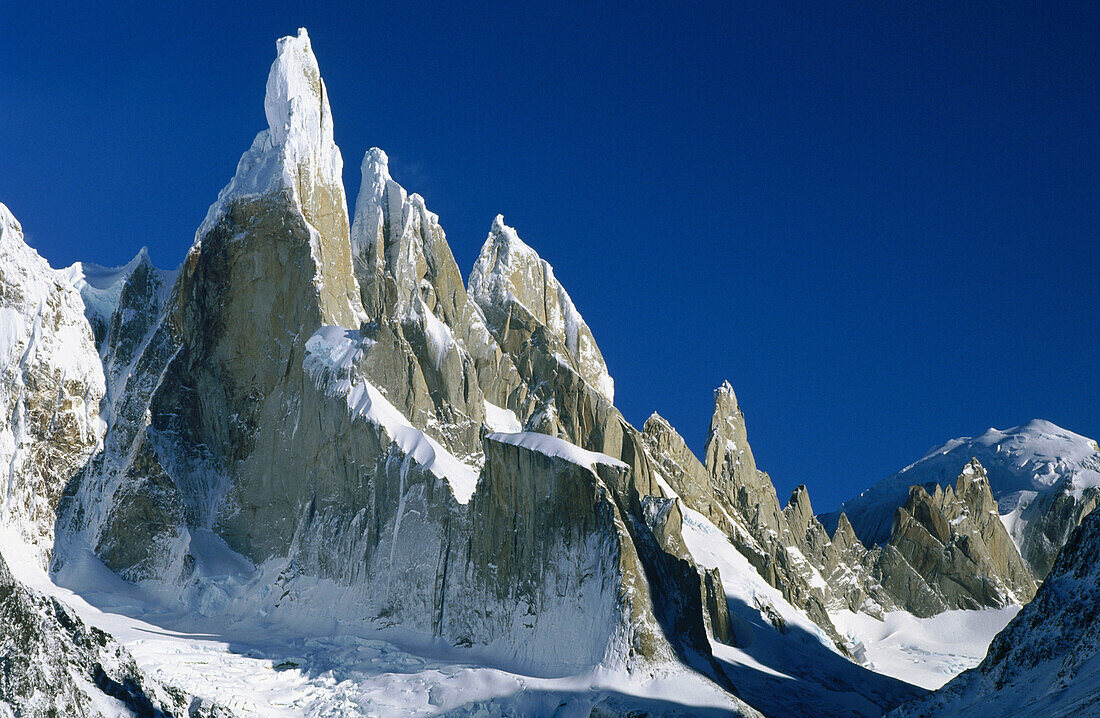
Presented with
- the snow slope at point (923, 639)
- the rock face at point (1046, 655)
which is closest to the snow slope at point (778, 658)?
the snow slope at point (923, 639)

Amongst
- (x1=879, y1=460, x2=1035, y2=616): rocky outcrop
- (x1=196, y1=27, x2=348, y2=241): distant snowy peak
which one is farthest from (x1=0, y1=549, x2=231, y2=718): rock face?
(x1=879, y1=460, x2=1035, y2=616): rocky outcrop

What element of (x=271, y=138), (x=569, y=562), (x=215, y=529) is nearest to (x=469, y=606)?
(x=569, y=562)

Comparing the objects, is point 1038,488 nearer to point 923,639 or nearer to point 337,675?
point 923,639

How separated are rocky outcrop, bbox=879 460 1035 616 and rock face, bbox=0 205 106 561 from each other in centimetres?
9478

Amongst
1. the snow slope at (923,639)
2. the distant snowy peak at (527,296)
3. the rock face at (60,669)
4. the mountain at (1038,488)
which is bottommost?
the rock face at (60,669)

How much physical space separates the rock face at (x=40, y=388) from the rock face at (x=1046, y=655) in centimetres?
7449

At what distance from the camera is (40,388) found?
366ft

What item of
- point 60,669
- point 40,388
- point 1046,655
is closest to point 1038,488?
point 40,388

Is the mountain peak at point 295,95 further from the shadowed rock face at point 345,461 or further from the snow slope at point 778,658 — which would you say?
the snow slope at point 778,658

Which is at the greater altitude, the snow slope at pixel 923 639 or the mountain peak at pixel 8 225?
the mountain peak at pixel 8 225

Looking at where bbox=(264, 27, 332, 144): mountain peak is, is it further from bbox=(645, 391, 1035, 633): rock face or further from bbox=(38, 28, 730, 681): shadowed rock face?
bbox=(645, 391, 1035, 633): rock face

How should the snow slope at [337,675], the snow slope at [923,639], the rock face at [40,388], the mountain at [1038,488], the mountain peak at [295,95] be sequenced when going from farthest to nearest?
the mountain at [1038,488]
the snow slope at [923,639]
the mountain peak at [295,95]
the rock face at [40,388]
the snow slope at [337,675]

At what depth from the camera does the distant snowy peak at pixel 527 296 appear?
504 ft

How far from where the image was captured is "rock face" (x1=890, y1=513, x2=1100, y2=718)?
54.0 metres
